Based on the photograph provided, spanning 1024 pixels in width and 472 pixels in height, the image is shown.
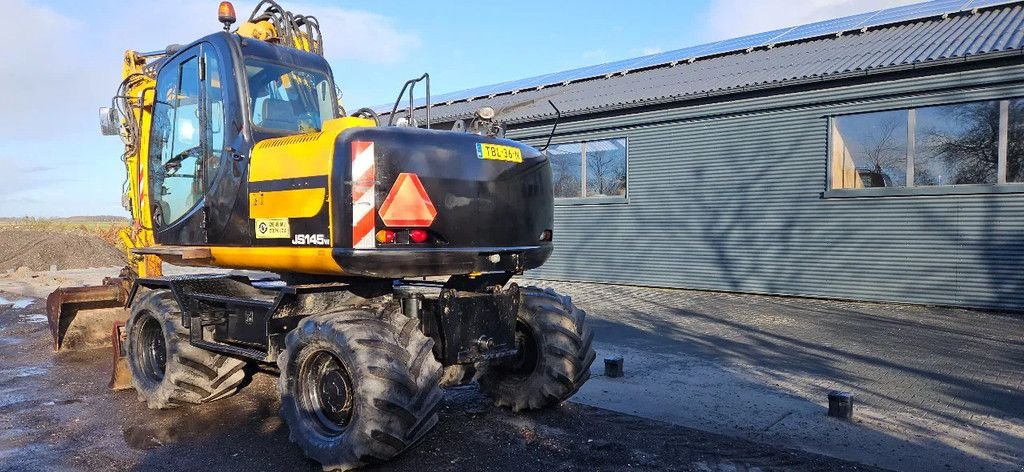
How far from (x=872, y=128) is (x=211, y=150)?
10.5 metres

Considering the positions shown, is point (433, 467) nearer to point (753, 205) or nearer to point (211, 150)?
point (211, 150)

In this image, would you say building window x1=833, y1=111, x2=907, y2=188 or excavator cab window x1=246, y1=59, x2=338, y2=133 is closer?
excavator cab window x1=246, y1=59, x2=338, y2=133

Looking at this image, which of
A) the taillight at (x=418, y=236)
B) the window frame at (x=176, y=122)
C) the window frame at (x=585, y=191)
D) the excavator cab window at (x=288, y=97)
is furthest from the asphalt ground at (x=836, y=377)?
the window frame at (x=585, y=191)

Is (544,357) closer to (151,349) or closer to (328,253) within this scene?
(328,253)

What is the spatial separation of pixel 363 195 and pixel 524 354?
2148mm

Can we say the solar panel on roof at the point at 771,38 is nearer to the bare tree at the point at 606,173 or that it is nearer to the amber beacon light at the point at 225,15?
the bare tree at the point at 606,173

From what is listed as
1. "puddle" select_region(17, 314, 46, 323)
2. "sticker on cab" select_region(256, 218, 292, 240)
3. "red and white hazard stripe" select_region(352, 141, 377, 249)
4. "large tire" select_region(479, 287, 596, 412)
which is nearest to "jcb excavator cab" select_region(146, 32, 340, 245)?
"sticker on cab" select_region(256, 218, 292, 240)

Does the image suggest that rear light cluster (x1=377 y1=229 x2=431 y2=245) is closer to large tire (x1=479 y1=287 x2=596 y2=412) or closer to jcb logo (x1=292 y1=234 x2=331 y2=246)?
jcb logo (x1=292 y1=234 x2=331 y2=246)

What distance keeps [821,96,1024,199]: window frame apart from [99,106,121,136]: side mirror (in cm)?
1068

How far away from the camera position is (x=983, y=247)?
10836mm

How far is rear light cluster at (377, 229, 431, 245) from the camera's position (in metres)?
4.49

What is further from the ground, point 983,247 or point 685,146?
point 685,146

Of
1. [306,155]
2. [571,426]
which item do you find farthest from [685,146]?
[306,155]

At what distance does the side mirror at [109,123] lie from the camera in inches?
290
